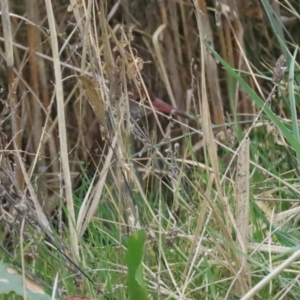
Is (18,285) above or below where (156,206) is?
above

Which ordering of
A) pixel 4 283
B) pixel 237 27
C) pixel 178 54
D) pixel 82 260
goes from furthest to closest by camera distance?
pixel 178 54, pixel 237 27, pixel 82 260, pixel 4 283

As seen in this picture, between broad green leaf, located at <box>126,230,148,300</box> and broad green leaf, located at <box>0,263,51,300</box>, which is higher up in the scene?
broad green leaf, located at <box>126,230,148,300</box>

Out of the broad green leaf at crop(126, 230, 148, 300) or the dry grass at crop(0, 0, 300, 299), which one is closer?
the broad green leaf at crop(126, 230, 148, 300)

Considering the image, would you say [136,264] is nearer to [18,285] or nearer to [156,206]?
[18,285]

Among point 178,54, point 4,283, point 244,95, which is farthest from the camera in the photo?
point 178,54

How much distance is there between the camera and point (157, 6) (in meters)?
1.94

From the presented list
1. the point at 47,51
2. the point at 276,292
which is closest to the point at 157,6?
the point at 47,51

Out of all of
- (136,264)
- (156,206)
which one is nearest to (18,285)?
(136,264)

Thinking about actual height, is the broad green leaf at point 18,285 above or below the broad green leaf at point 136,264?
below

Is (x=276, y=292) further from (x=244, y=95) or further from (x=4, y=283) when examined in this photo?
(x=244, y=95)

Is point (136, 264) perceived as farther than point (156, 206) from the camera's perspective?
No

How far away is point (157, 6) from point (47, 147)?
52 cm

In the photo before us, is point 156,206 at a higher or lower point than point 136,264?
lower

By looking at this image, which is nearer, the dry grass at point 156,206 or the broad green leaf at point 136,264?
the broad green leaf at point 136,264
